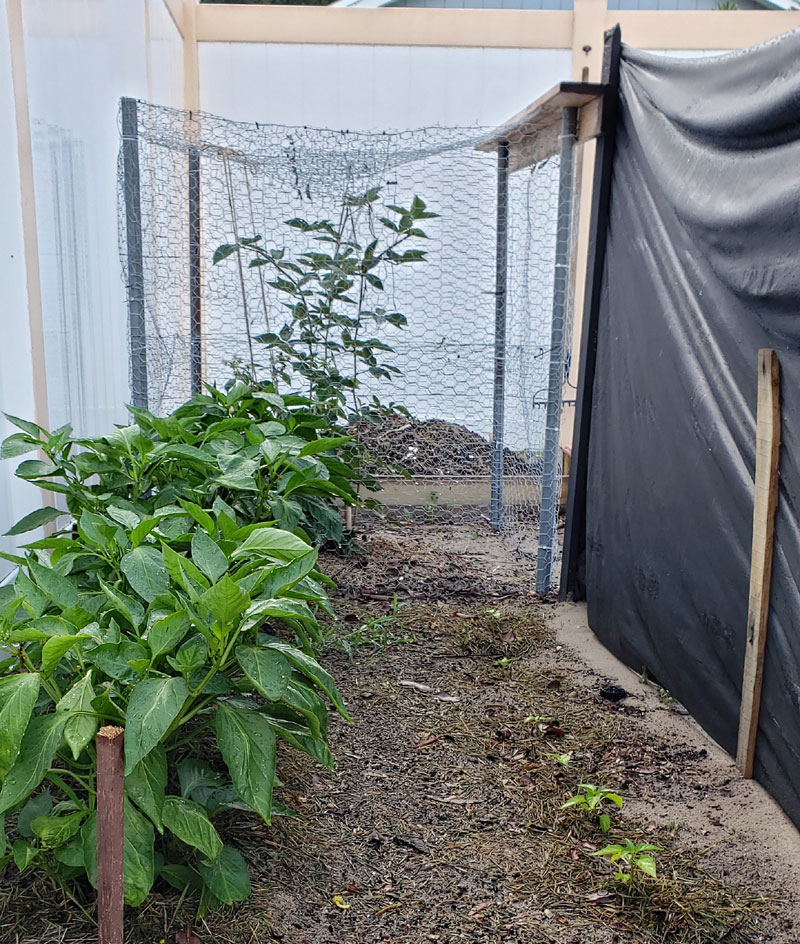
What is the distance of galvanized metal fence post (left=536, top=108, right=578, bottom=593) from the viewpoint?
11.2 feet

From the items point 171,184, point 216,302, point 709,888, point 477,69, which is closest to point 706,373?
point 709,888

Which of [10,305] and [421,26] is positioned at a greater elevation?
[421,26]

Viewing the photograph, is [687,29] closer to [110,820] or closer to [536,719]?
[536,719]

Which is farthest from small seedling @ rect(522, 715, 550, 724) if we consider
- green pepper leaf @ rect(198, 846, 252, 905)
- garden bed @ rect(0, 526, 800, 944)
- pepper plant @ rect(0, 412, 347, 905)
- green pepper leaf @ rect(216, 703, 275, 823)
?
green pepper leaf @ rect(216, 703, 275, 823)

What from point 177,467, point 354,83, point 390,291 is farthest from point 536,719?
point 354,83

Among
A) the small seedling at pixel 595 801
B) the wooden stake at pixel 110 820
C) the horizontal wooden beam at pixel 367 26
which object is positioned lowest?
the small seedling at pixel 595 801

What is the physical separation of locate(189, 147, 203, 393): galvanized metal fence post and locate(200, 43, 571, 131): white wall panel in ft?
5.97

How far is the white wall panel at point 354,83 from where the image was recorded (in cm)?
565

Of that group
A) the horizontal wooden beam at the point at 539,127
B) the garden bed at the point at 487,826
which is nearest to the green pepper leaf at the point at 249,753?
the garden bed at the point at 487,826

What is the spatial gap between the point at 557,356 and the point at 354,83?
10.1 feet

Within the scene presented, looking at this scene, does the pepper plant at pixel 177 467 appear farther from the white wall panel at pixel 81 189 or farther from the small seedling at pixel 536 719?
the small seedling at pixel 536 719

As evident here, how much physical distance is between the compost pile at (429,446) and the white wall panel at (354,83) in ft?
6.48

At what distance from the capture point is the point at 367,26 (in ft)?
18.5

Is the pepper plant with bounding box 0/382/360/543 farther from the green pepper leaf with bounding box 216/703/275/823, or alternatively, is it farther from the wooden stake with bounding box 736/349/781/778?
the wooden stake with bounding box 736/349/781/778
